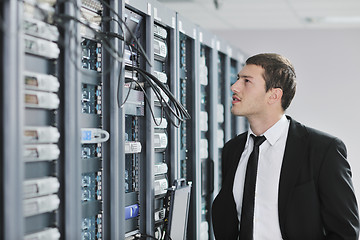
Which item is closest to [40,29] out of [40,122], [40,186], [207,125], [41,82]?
[41,82]

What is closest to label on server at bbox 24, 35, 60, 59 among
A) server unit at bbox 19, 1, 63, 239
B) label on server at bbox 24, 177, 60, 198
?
server unit at bbox 19, 1, 63, 239

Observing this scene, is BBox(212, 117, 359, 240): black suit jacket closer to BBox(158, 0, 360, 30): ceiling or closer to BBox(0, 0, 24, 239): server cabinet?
BBox(0, 0, 24, 239): server cabinet

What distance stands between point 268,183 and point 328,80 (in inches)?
175

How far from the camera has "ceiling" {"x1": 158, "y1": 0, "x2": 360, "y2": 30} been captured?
213 inches

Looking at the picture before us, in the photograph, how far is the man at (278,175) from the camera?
229 cm

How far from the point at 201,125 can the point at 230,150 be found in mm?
795

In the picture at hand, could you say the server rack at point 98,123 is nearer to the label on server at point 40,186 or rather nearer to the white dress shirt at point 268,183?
the label on server at point 40,186

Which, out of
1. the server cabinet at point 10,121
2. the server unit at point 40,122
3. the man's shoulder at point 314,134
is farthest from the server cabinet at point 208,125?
the server cabinet at point 10,121

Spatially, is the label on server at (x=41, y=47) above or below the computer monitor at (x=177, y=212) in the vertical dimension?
above

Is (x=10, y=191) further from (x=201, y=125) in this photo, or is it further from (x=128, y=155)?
(x=201, y=125)

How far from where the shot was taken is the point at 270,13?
591 centimetres

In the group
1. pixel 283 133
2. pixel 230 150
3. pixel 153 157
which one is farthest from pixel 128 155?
pixel 283 133

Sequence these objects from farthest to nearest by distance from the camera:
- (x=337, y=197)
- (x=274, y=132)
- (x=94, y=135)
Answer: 1. (x=274, y=132)
2. (x=337, y=197)
3. (x=94, y=135)

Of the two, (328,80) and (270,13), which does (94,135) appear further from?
(328,80)
